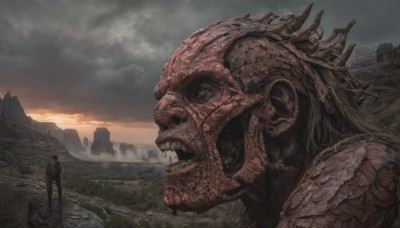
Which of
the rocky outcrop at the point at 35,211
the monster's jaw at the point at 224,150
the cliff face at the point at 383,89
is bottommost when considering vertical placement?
the rocky outcrop at the point at 35,211

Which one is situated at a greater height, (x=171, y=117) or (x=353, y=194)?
(x=171, y=117)

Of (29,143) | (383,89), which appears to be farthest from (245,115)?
(29,143)

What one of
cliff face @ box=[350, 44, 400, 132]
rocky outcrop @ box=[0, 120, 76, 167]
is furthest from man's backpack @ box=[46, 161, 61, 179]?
rocky outcrop @ box=[0, 120, 76, 167]

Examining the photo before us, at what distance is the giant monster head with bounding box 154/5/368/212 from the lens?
314cm

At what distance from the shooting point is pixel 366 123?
3.47 m

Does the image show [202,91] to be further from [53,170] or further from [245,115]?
[53,170]

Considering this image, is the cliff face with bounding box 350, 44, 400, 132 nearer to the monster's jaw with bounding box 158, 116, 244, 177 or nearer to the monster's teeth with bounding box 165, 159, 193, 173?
the monster's jaw with bounding box 158, 116, 244, 177

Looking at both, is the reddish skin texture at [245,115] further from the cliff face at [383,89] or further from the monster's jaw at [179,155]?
the cliff face at [383,89]

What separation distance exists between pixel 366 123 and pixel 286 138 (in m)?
0.72

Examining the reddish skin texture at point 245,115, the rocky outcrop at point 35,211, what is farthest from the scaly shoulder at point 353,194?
the rocky outcrop at point 35,211

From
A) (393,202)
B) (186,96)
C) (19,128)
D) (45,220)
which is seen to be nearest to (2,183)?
(45,220)

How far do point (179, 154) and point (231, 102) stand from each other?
2.04 feet

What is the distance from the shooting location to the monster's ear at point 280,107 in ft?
10.5

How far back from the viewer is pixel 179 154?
340cm
